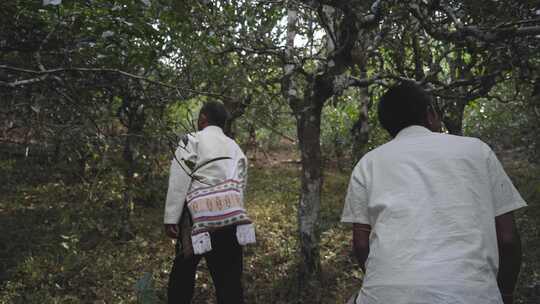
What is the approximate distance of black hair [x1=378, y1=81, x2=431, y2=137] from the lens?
1741 mm

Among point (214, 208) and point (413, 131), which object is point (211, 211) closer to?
point (214, 208)

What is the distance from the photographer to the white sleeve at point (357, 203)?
166cm

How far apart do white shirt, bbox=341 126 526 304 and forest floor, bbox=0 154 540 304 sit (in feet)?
6.75

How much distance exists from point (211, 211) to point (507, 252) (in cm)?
177

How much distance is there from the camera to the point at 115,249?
5660mm

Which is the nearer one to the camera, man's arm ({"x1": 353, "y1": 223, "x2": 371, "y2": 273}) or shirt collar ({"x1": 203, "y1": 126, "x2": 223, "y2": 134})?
man's arm ({"x1": 353, "y1": 223, "x2": 371, "y2": 273})

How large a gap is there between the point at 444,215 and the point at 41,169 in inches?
373

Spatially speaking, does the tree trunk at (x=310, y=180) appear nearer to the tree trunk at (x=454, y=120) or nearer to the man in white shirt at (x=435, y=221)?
the tree trunk at (x=454, y=120)

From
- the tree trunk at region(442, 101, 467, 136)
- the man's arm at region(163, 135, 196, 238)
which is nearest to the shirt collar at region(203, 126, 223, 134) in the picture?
the man's arm at region(163, 135, 196, 238)

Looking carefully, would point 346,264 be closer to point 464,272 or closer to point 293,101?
point 293,101

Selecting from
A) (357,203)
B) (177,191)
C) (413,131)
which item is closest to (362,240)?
(357,203)

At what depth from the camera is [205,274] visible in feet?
16.9

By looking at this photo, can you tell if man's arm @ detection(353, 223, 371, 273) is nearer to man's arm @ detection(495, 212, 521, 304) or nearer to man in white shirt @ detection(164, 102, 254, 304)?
man's arm @ detection(495, 212, 521, 304)

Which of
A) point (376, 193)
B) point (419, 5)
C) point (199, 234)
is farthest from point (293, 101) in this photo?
point (376, 193)
